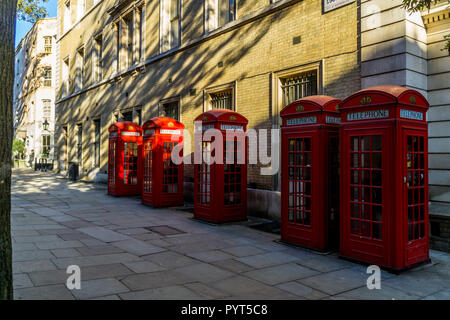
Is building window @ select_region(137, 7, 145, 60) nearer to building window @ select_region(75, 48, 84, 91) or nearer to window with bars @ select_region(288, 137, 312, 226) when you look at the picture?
building window @ select_region(75, 48, 84, 91)

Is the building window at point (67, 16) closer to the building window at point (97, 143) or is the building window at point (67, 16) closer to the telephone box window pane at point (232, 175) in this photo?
Answer: the building window at point (97, 143)

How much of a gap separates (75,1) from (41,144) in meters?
20.3

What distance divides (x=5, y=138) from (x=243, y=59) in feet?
27.6

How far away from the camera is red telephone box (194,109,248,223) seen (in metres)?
8.79

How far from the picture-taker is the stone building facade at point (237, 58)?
24.2 feet

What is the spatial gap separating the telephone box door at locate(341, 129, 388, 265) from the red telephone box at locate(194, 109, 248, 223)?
139 inches

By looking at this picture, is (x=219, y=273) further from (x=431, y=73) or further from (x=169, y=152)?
(x=169, y=152)

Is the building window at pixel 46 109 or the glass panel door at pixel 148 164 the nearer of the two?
the glass panel door at pixel 148 164

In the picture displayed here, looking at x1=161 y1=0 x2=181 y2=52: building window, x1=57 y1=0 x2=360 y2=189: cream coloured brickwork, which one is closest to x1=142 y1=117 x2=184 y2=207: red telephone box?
x1=57 y1=0 x2=360 y2=189: cream coloured brickwork

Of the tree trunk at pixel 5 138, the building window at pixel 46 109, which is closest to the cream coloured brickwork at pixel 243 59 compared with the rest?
the tree trunk at pixel 5 138

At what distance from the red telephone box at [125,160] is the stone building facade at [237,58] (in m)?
1.60

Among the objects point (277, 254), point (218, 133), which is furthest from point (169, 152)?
point (277, 254)

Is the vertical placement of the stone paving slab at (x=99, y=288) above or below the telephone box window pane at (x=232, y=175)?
below

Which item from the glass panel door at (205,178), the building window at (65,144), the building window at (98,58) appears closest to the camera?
the glass panel door at (205,178)
